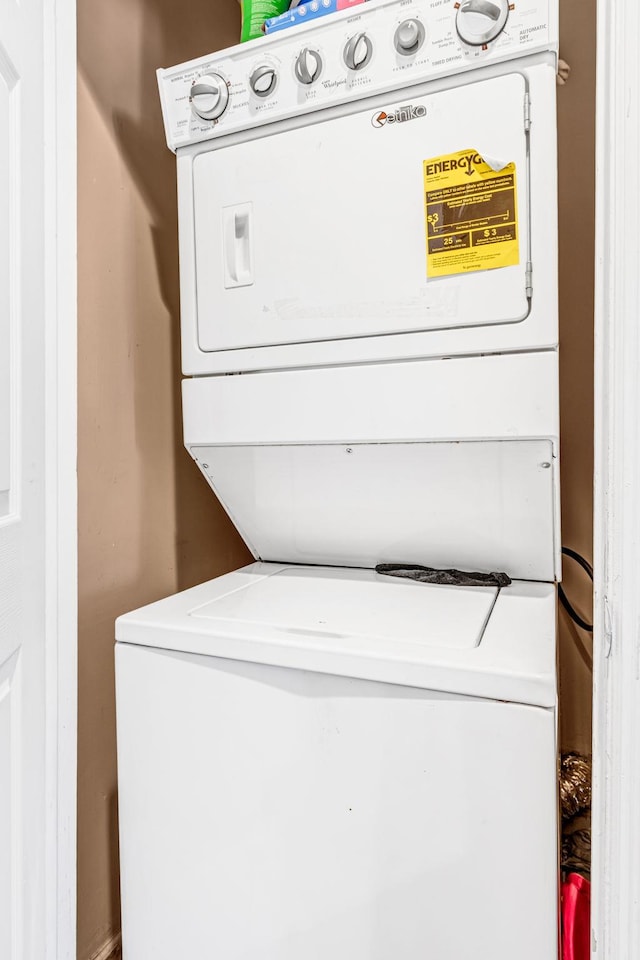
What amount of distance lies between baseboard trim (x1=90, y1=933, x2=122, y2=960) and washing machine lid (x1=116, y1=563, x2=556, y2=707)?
79 centimetres

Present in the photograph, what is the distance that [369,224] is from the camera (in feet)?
3.65

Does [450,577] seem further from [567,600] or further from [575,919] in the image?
[575,919]

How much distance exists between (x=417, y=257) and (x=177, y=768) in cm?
102

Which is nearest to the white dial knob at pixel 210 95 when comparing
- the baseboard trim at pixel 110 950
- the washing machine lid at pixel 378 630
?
the washing machine lid at pixel 378 630

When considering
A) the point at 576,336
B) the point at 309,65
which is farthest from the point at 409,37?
the point at 576,336

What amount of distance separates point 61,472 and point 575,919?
1.32 m

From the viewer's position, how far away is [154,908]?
1.05 metres

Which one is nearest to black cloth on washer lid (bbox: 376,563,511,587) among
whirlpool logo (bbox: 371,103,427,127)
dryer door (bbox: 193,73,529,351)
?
dryer door (bbox: 193,73,529,351)

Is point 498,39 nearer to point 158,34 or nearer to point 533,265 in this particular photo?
point 533,265

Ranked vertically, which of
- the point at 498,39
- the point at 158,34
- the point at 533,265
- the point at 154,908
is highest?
the point at 158,34

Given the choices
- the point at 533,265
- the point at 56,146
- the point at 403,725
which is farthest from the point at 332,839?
the point at 56,146

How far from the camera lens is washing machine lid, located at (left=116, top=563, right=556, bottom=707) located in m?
0.81

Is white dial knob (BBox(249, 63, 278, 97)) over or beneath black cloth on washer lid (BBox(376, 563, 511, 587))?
over

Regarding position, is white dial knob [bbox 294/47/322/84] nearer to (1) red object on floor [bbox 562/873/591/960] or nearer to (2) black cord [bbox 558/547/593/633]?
(2) black cord [bbox 558/547/593/633]
